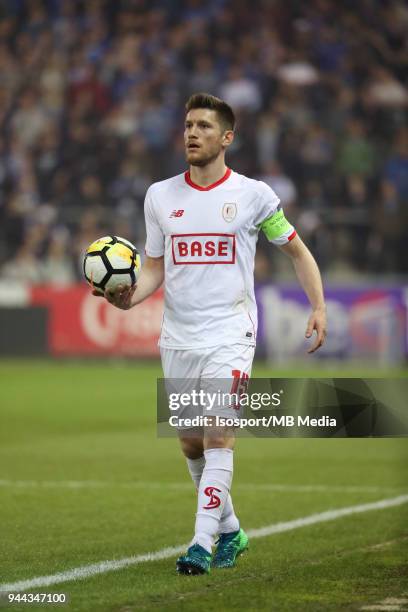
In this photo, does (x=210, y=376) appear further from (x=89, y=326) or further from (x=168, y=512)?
(x=89, y=326)

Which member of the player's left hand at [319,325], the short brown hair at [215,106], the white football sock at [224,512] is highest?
the short brown hair at [215,106]

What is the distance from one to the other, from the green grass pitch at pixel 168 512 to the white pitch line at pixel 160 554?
80 millimetres

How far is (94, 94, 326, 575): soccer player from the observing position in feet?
19.2

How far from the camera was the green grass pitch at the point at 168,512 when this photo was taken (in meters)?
5.20

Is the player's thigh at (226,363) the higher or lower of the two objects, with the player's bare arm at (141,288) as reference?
lower

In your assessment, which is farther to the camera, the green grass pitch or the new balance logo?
the new balance logo

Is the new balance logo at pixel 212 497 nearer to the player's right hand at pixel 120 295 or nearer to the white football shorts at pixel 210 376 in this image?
the white football shorts at pixel 210 376

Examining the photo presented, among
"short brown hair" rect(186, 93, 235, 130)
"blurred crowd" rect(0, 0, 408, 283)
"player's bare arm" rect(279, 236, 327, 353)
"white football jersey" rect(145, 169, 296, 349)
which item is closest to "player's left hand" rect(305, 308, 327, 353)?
"player's bare arm" rect(279, 236, 327, 353)

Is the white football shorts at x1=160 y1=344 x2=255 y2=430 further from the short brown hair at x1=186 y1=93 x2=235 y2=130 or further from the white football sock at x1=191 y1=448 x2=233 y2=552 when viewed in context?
the short brown hair at x1=186 y1=93 x2=235 y2=130

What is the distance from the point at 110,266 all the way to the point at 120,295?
0.17 metres

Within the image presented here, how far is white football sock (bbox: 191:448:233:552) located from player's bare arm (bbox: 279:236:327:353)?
66 cm

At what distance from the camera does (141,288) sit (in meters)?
6.12

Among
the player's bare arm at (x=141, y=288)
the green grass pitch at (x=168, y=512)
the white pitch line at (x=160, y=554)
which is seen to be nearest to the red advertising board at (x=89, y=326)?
the green grass pitch at (x=168, y=512)

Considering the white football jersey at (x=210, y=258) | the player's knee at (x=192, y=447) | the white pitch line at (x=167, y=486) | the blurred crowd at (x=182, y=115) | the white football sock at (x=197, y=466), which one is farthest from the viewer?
the blurred crowd at (x=182, y=115)
